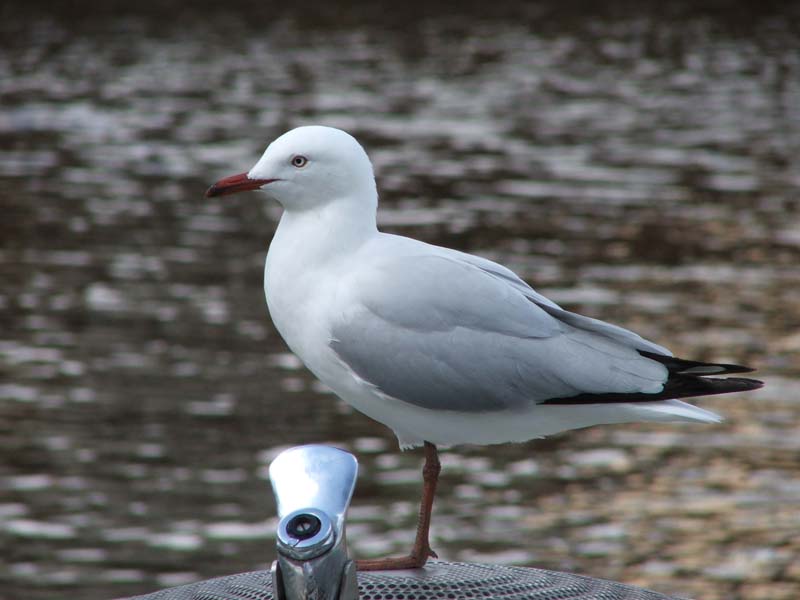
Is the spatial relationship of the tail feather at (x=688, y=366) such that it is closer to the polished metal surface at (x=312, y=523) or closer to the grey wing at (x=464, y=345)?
the grey wing at (x=464, y=345)

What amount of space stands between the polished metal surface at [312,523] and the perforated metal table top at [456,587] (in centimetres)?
54

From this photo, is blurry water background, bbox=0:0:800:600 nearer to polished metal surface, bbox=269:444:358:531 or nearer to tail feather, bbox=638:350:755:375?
tail feather, bbox=638:350:755:375

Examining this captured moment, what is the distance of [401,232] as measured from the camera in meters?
14.4

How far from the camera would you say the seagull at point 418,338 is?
362cm

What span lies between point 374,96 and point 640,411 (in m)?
19.5

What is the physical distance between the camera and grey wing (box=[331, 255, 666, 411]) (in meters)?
3.63

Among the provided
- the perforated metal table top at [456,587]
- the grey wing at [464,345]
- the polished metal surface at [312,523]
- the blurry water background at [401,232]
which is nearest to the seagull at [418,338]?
the grey wing at [464,345]

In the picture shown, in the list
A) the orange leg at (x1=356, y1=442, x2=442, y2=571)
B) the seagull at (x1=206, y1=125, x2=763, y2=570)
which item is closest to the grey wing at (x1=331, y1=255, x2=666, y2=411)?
the seagull at (x1=206, y1=125, x2=763, y2=570)

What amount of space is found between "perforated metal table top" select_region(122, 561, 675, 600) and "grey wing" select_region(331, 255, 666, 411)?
Answer: 462 millimetres

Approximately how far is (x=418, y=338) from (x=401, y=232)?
35.1 ft

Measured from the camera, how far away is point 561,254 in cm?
1396

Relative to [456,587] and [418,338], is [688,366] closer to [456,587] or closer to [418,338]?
[418,338]

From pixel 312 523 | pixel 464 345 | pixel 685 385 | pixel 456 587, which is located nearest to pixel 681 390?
pixel 685 385

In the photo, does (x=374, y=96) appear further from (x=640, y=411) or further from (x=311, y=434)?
(x=640, y=411)
